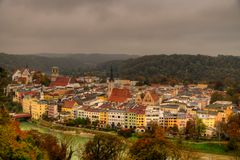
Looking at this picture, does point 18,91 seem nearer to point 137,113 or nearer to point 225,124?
point 137,113

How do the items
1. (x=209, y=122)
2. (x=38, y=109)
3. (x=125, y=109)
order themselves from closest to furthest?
(x=209, y=122) → (x=125, y=109) → (x=38, y=109)

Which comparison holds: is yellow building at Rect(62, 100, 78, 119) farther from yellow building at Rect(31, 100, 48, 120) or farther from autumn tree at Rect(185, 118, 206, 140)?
autumn tree at Rect(185, 118, 206, 140)

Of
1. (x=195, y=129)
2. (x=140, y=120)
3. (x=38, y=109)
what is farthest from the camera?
(x=38, y=109)

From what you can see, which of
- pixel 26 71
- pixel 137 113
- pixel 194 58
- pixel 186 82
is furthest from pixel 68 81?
pixel 194 58

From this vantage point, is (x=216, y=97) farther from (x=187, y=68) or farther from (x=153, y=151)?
(x=187, y=68)

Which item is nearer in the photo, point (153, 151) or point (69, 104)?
point (153, 151)

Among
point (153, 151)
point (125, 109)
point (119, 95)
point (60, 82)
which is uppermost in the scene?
point (60, 82)

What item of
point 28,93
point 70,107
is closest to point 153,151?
point 70,107

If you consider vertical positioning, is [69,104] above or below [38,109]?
above
